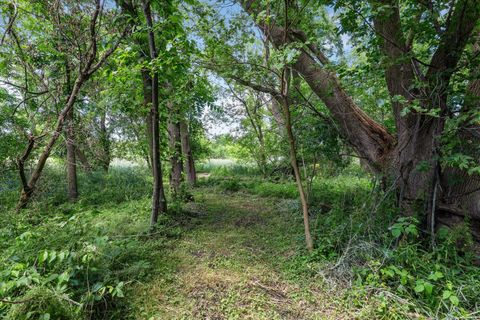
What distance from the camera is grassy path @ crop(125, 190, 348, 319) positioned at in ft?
5.54

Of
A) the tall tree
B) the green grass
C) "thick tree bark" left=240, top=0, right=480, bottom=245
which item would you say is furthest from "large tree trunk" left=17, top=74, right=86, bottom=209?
"thick tree bark" left=240, top=0, right=480, bottom=245

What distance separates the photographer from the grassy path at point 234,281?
169 centimetres

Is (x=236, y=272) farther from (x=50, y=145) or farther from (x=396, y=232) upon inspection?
(x=50, y=145)

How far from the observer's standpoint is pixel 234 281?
6.57 ft

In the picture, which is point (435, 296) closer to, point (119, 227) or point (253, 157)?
point (119, 227)

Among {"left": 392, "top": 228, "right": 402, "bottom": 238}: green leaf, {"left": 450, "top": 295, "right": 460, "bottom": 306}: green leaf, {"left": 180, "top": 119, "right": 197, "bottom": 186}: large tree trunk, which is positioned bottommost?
{"left": 450, "top": 295, "right": 460, "bottom": 306}: green leaf

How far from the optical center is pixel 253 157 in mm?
8844

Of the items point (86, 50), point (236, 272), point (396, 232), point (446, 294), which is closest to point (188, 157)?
point (86, 50)

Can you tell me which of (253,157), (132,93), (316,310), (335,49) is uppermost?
(335,49)

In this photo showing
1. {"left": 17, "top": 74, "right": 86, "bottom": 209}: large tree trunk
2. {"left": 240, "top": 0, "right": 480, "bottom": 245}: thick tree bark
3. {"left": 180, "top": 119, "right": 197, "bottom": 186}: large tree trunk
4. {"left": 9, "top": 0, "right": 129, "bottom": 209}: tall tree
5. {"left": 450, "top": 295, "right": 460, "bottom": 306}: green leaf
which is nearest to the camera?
{"left": 450, "top": 295, "right": 460, "bottom": 306}: green leaf

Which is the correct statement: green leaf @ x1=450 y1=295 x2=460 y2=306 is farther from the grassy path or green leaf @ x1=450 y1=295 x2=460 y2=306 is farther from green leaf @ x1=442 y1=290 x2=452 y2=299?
the grassy path

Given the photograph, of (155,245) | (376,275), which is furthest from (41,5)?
(376,275)

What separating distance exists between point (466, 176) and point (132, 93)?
13.2ft

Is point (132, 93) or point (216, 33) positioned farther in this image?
point (216, 33)
